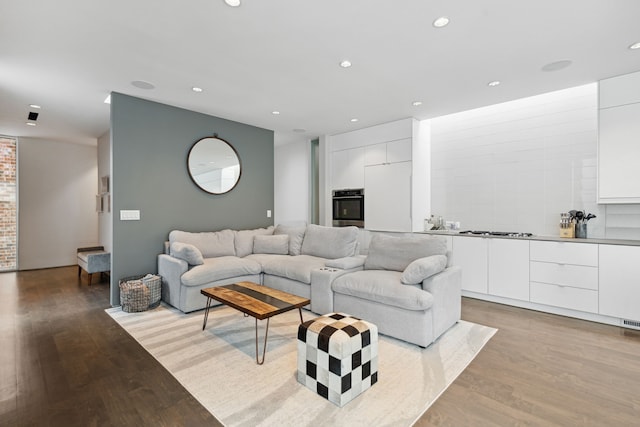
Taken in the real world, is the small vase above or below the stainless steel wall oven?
below

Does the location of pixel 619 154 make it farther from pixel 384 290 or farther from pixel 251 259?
pixel 251 259

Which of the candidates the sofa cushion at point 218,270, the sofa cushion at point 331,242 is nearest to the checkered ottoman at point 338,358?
the sofa cushion at point 218,270

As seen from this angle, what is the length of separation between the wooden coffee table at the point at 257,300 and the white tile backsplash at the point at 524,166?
3.21m

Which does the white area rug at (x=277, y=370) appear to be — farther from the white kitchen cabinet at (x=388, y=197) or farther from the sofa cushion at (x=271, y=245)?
the white kitchen cabinet at (x=388, y=197)

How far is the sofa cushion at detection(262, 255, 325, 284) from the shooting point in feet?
11.8

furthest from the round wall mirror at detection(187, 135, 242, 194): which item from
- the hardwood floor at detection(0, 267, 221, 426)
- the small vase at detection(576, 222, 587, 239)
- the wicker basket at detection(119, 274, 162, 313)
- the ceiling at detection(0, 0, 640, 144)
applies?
the small vase at detection(576, 222, 587, 239)

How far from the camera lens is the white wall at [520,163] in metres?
3.68

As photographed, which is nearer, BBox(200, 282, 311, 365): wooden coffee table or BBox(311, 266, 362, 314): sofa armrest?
BBox(200, 282, 311, 365): wooden coffee table

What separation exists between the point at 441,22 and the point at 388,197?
289 centimetres

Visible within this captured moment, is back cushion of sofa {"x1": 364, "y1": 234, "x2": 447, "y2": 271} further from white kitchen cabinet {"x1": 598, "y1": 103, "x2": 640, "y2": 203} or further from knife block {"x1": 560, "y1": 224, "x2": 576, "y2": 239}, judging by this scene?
white kitchen cabinet {"x1": 598, "y1": 103, "x2": 640, "y2": 203}

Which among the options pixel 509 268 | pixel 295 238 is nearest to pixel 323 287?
pixel 295 238

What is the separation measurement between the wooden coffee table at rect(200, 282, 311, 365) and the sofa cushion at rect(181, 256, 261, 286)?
0.55 metres

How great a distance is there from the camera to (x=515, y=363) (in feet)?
7.72

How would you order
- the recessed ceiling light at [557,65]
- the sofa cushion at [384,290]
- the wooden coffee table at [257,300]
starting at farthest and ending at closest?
the recessed ceiling light at [557,65], the sofa cushion at [384,290], the wooden coffee table at [257,300]
